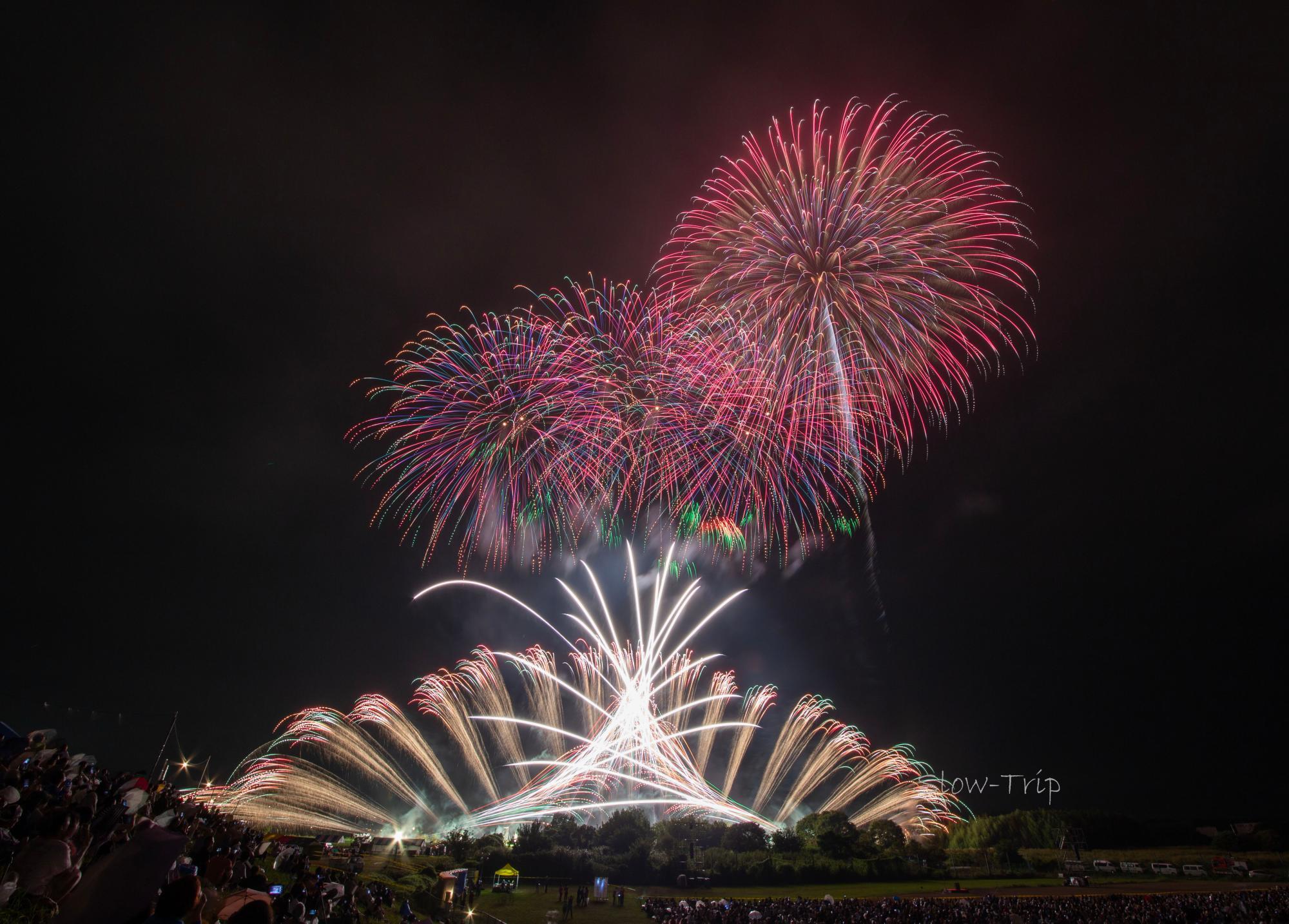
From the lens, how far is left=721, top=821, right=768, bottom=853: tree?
49.0 metres

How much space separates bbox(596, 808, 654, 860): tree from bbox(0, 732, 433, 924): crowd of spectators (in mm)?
32904

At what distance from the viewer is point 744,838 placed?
164ft

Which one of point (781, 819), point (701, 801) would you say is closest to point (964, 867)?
point (781, 819)

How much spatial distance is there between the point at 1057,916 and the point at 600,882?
22.8 metres

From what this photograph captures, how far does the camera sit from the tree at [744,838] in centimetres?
4897

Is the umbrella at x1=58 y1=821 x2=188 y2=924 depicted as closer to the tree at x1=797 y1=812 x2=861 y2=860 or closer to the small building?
the small building

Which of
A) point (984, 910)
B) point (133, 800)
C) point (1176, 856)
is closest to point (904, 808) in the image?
point (1176, 856)

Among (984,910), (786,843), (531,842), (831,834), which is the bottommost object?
(786,843)

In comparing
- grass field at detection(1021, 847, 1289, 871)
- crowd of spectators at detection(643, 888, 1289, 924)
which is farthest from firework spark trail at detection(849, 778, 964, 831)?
crowd of spectators at detection(643, 888, 1289, 924)

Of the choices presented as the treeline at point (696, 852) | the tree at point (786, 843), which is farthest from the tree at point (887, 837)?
the tree at point (786, 843)

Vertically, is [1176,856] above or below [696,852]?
below

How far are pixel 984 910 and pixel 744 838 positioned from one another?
23.0 meters

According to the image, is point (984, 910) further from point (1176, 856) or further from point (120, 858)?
point (1176, 856)

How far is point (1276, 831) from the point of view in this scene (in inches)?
2896
